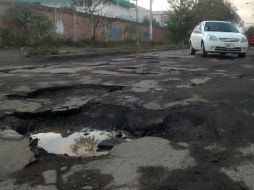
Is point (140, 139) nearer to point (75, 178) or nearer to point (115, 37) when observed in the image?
point (75, 178)

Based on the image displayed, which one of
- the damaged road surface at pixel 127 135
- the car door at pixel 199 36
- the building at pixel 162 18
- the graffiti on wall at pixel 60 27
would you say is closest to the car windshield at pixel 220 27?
the car door at pixel 199 36

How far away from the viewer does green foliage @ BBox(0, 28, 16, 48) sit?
22455mm

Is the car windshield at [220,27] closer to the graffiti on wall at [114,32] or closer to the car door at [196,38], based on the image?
the car door at [196,38]

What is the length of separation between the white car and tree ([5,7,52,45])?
361 inches

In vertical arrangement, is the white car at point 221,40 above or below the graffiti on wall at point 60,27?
below

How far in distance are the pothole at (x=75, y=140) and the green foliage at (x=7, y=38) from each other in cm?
1730

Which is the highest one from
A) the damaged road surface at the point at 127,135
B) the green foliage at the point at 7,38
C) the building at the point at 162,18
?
the building at the point at 162,18

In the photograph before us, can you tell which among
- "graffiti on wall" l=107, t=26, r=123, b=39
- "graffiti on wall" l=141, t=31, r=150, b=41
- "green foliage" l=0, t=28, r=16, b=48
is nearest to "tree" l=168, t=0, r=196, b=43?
"graffiti on wall" l=141, t=31, r=150, b=41

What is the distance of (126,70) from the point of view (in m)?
12.3

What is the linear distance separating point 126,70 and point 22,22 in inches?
517

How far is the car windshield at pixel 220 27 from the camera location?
18.2 meters

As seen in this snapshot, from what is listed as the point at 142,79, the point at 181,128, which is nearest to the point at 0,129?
the point at 181,128

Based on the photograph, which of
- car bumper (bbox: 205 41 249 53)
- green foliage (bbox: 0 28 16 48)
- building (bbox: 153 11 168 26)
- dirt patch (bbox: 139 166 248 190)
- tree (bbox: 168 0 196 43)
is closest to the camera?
dirt patch (bbox: 139 166 248 190)

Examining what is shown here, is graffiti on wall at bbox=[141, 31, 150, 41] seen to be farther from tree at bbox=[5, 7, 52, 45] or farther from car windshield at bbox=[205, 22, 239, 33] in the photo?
car windshield at bbox=[205, 22, 239, 33]
